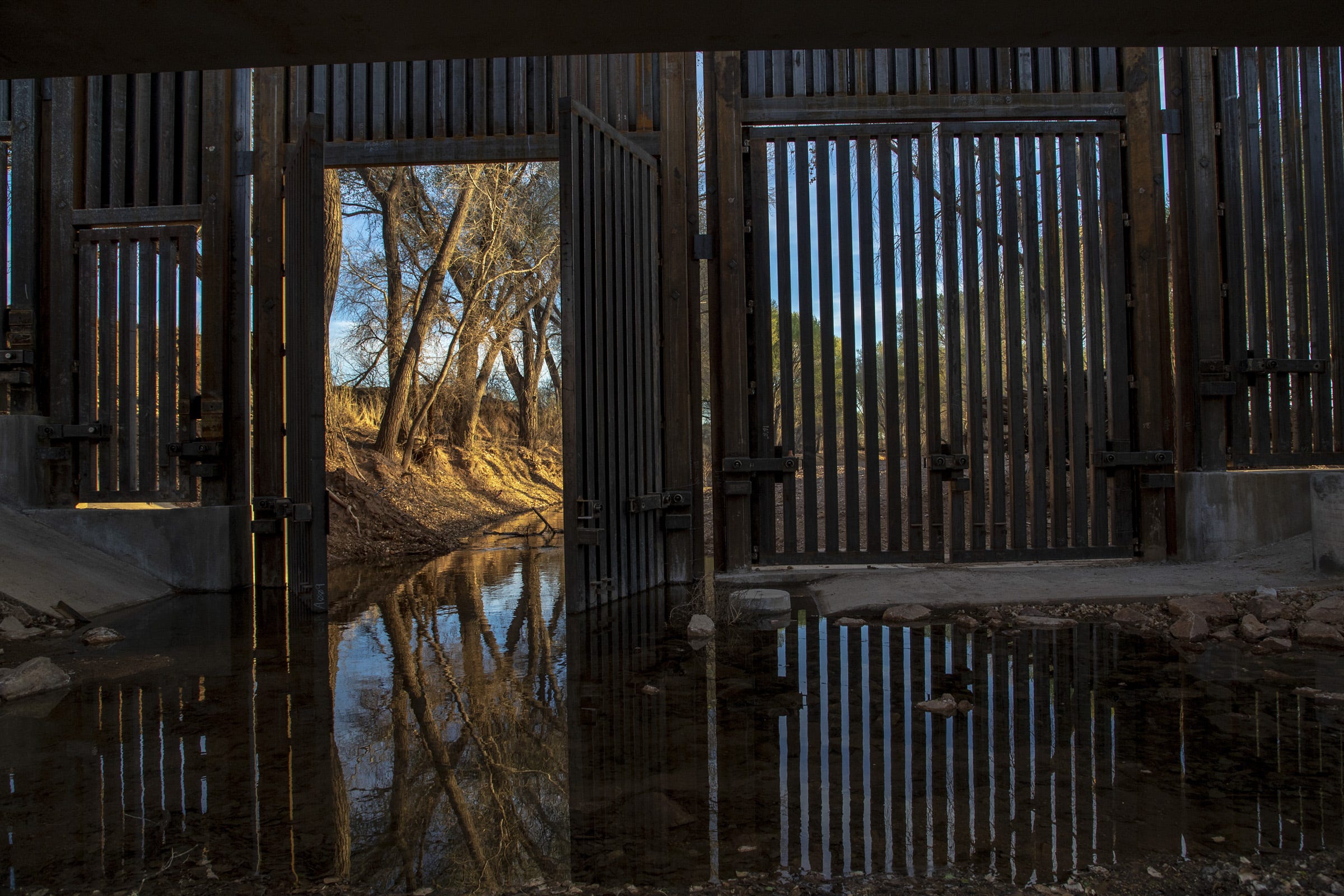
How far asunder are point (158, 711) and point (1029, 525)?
240 inches

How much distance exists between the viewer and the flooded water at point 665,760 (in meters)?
2.07

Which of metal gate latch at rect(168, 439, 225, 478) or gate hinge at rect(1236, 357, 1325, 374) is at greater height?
gate hinge at rect(1236, 357, 1325, 374)

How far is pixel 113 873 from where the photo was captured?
202 centimetres

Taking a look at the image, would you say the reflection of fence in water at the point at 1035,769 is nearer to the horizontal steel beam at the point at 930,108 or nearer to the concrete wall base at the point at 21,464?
the horizontal steel beam at the point at 930,108

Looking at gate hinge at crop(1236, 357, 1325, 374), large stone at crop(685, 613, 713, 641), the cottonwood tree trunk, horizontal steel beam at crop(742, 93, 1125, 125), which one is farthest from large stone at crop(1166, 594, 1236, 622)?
the cottonwood tree trunk

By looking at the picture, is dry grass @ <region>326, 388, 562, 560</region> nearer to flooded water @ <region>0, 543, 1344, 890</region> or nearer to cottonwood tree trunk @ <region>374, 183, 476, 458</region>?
cottonwood tree trunk @ <region>374, 183, 476, 458</region>

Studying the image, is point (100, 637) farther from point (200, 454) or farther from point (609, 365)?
point (609, 365)

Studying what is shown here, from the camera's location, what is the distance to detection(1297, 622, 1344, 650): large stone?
3941mm

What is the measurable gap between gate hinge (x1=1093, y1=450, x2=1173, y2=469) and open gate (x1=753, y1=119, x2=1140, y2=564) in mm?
13

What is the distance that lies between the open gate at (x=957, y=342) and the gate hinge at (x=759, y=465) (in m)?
0.02

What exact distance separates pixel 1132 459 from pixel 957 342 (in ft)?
5.52

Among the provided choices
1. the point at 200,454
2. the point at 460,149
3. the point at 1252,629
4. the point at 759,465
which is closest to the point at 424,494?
the point at 200,454

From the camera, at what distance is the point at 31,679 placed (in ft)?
12.0

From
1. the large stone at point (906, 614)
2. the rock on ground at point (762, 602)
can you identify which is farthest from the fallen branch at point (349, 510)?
the large stone at point (906, 614)
